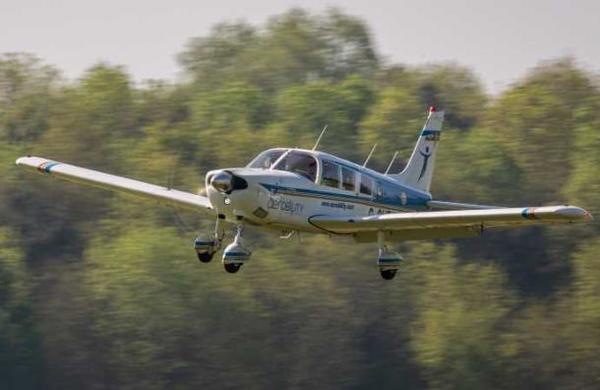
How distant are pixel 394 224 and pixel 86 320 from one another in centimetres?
2696

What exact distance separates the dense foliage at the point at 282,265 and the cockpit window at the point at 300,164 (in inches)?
924

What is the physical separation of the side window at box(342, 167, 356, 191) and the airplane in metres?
0.02

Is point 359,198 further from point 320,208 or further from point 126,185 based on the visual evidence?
point 126,185

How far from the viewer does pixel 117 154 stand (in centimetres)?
6138

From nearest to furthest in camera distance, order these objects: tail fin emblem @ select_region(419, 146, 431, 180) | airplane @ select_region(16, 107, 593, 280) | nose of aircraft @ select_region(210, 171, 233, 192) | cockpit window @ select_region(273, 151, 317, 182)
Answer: nose of aircraft @ select_region(210, 171, 233, 192), airplane @ select_region(16, 107, 593, 280), cockpit window @ select_region(273, 151, 317, 182), tail fin emblem @ select_region(419, 146, 431, 180)

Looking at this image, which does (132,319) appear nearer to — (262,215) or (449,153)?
(449,153)

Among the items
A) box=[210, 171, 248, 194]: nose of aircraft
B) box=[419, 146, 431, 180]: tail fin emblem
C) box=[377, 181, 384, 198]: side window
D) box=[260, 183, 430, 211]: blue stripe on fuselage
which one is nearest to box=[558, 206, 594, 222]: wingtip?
box=[260, 183, 430, 211]: blue stripe on fuselage

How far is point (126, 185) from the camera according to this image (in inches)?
1048

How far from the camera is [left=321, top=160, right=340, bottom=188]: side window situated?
2409 cm

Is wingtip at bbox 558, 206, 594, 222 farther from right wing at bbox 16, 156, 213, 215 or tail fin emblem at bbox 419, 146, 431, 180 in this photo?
tail fin emblem at bbox 419, 146, 431, 180

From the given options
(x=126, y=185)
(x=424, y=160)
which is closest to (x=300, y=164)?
(x=126, y=185)

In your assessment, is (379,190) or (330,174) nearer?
(330,174)

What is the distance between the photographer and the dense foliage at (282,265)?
47.7 metres

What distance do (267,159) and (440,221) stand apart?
9.95ft
